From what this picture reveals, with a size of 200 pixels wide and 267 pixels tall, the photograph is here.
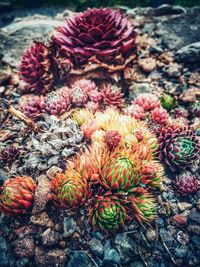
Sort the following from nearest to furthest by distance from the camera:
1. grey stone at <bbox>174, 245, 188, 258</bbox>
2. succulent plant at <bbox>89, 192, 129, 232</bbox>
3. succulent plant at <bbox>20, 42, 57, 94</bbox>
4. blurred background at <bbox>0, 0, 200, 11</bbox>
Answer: succulent plant at <bbox>89, 192, 129, 232</bbox>, grey stone at <bbox>174, 245, 188, 258</bbox>, succulent plant at <bbox>20, 42, 57, 94</bbox>, blurred background at <bbox>0, 0, 200, 11</bbox>

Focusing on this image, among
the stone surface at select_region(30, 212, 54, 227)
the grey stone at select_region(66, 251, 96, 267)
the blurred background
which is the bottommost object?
the grey stone at select_region(66, 251, 96, 267)

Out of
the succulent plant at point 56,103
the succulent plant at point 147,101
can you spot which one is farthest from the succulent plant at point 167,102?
the succulent plant at point 56,103

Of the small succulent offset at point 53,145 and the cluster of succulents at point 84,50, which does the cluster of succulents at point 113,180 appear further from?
the cluster of succulents at point 84,50

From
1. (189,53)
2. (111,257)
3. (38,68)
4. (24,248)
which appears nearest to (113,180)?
(111,257)

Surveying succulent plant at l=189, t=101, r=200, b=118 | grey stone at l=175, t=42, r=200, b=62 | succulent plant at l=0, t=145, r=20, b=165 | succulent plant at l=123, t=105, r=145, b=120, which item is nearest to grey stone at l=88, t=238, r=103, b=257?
succulent plant at l=0, t=145, r=20, b=165

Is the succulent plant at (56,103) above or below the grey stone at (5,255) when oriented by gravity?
above

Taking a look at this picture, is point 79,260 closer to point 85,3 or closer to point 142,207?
point 142,207

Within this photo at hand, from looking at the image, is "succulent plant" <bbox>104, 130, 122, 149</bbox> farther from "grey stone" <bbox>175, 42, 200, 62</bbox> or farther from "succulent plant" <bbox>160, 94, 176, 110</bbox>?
"grey stone" <bbox>175, 42, 200, 62</bbox>
